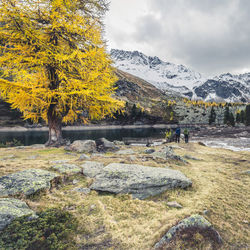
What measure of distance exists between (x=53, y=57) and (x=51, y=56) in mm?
172

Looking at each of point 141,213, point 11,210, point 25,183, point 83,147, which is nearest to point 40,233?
point 11,210

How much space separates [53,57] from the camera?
11.6 m

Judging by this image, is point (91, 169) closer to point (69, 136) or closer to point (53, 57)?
point (53, 57)

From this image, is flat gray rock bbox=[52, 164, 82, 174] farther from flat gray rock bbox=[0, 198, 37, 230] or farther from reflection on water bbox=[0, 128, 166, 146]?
reflection on water bbox=[0, 128, 166, 146]

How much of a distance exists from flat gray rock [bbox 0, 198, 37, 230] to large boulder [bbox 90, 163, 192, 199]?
2187 millimetres

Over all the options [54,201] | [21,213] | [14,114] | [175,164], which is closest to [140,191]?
[54,201]

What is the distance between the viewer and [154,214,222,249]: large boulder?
3229 mm

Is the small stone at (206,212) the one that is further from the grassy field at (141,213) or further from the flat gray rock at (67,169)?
the flat gray rock at (67,169)

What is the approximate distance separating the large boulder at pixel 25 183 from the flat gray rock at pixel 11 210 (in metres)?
0.60

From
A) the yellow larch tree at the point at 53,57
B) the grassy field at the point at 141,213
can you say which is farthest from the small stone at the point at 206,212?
the yellow larch tree at the point at 53,57

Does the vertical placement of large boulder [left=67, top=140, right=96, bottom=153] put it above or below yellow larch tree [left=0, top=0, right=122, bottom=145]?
below

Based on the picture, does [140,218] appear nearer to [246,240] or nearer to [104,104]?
[246,240]

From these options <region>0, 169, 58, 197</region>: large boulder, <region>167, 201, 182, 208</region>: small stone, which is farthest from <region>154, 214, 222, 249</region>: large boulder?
<region>0, 169, 58, 197</region>: large boulder

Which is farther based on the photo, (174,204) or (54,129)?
(54,129)
